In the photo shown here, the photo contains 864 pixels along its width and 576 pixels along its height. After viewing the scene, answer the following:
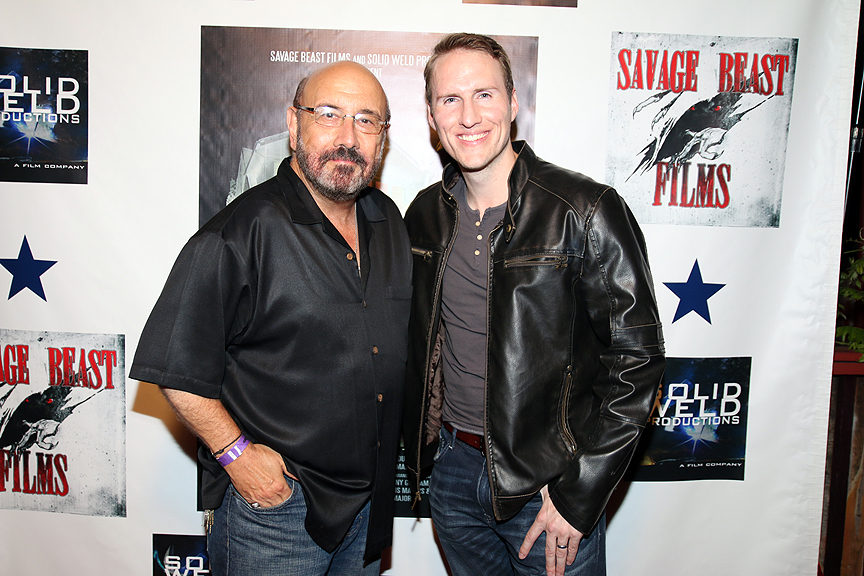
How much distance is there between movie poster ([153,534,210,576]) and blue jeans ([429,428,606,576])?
123 centimetres

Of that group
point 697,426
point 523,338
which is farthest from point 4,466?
point 697,426

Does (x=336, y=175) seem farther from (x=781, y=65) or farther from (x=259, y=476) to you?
(x=781, y=65)

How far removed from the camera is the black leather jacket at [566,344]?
136cm

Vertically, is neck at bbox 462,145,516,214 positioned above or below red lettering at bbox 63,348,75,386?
above

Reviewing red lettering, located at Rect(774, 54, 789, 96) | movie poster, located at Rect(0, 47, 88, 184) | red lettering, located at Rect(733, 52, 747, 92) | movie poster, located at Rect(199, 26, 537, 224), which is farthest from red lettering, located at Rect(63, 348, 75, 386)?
red lettering, located at Rect(774, 54, 789, 96)

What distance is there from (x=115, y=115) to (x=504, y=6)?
1650mm

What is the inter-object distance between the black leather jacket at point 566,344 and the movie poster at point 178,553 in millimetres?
1547

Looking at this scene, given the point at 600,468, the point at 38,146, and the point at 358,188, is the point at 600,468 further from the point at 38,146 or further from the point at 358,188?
the point at 38,146

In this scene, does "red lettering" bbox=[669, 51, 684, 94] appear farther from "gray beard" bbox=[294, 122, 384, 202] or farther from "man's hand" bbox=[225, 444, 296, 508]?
"man's hand" bbox=[225, 444, 296, 508]

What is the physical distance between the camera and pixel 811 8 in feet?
6.95

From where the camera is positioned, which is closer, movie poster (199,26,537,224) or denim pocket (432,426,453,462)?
denim pocket (432,426,453,462)

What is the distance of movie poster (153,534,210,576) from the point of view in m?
2.26

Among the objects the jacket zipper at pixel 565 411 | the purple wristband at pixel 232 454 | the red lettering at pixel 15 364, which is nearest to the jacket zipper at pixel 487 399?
the jacket zipper at pixel 565 411

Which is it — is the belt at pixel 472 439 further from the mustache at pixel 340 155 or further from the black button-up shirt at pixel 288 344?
the mustache at pixel 340 155
